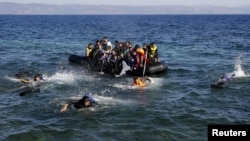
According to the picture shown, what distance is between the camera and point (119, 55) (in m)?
23.1

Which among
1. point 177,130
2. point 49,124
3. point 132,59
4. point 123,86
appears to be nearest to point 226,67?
point 132,59

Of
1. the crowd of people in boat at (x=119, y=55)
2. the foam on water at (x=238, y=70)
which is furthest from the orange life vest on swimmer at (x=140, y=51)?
the foam on water at (x=238, y=70)

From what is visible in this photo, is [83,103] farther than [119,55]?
No

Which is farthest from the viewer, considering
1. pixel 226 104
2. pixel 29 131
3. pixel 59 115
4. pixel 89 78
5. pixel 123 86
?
pixel 89 78

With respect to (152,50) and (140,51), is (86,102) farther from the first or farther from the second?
(152,50)

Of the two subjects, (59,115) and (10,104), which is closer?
(59,115)

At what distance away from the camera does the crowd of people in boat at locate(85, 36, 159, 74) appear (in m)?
22.3

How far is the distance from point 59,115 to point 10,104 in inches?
113

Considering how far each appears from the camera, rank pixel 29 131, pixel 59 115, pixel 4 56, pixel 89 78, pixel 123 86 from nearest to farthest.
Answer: pixel 29 131, pixel 59 115, pixel 123 86, pixel 89 78, pixel 4 56

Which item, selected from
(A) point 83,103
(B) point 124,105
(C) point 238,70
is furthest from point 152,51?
(A) point 83,103

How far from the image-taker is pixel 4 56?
31.7 meters

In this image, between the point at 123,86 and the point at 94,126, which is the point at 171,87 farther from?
the point at 94,126

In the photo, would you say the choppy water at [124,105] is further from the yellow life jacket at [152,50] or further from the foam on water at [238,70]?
the yellow life jacket at [152,50]

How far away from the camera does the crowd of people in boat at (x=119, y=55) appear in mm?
22312
